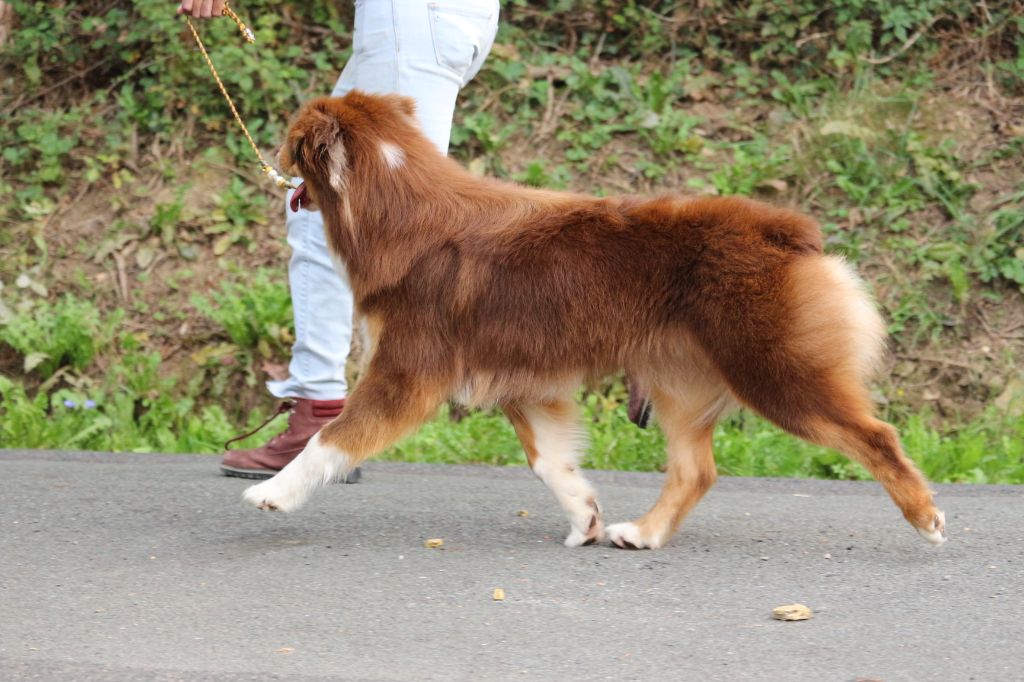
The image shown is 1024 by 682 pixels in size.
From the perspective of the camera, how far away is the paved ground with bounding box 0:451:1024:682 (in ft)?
11.4

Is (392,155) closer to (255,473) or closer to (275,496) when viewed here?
(275,496)

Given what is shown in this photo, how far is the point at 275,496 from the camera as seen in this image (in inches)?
174

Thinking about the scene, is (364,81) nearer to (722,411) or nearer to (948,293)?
(722,411)

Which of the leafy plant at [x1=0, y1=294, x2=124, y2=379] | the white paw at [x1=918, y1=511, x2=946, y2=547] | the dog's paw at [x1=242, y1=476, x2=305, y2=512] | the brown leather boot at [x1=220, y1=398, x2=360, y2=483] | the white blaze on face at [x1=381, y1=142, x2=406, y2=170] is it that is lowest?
the leafy plant at [x1=0, y1=294, x2=124, y2=379]

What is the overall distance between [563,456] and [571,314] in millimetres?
536

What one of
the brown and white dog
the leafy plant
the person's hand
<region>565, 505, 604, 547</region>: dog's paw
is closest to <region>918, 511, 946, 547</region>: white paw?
the brown and white dog

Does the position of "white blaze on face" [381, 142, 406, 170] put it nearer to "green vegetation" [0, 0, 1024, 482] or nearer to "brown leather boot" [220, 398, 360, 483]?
"brown leather boot" [220, 398, 360, 483]

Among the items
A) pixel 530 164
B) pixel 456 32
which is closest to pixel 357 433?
pixel 456 32

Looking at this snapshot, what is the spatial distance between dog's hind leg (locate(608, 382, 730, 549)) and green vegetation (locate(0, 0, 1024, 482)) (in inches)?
98.6

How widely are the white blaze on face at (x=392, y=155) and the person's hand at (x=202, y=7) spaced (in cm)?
96

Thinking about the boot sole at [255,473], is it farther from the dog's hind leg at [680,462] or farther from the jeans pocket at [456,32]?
the jeans pocket at [456,32]

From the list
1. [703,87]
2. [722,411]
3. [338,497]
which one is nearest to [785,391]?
[722,411]

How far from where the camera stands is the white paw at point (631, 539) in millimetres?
4594

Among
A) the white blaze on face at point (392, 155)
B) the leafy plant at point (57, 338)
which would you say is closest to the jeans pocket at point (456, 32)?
the white blaze on face at point (392, 155)
